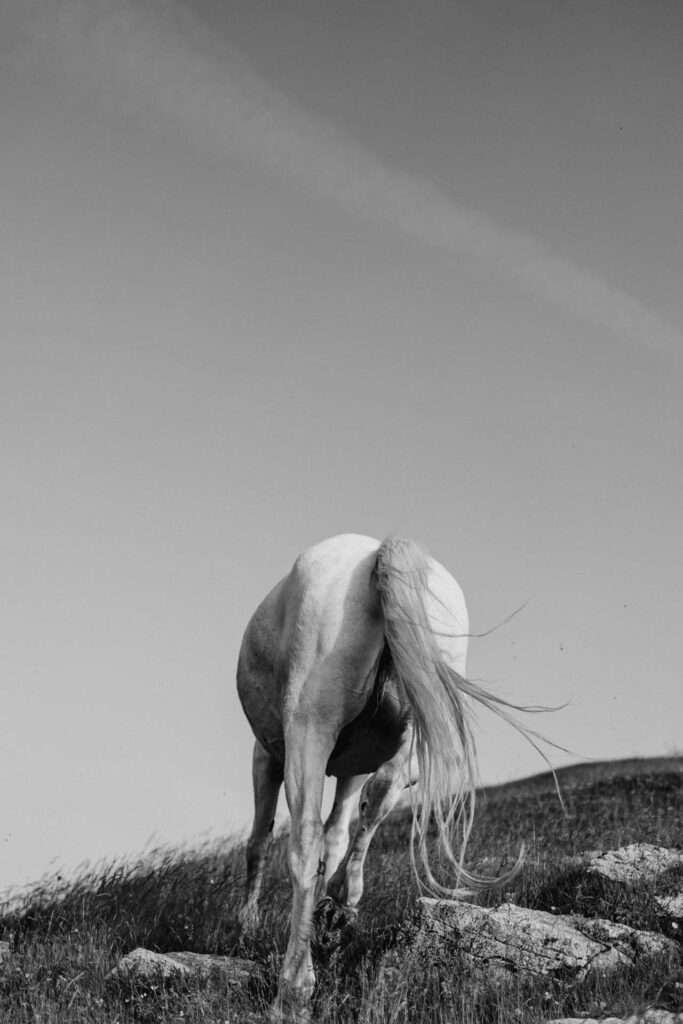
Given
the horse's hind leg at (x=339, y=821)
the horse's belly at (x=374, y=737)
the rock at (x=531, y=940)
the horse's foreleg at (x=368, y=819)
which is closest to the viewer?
the rock at (x=531, y=940)

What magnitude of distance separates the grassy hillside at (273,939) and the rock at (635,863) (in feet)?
0.41

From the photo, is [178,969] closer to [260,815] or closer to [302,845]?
[302,845]

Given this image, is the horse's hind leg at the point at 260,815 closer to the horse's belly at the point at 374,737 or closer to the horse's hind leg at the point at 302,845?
the horse's belly at the point at 374,737

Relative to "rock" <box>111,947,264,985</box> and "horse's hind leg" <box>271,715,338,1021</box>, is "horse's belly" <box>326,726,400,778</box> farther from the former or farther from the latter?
"rock" <box>111,947,264,985</box>

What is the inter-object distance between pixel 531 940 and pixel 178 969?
1.88 meters

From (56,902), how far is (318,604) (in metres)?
3.55

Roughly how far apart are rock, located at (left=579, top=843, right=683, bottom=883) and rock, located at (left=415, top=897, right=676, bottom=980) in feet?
3.31

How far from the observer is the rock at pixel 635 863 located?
673 centimetres

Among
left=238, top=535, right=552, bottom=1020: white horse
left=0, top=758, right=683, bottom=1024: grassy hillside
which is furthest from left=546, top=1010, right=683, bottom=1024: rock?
left=238, top=535, right=552, bottom=1020: white horse

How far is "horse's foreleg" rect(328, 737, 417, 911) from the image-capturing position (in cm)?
666

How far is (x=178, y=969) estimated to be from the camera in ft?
17.4

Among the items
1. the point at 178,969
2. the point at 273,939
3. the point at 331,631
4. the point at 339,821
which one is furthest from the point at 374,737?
the point at 178,969

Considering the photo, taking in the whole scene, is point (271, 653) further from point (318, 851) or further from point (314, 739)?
point (318, 851)

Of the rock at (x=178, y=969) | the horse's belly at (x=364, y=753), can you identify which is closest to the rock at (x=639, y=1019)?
the rock at (x=178, y=969)
